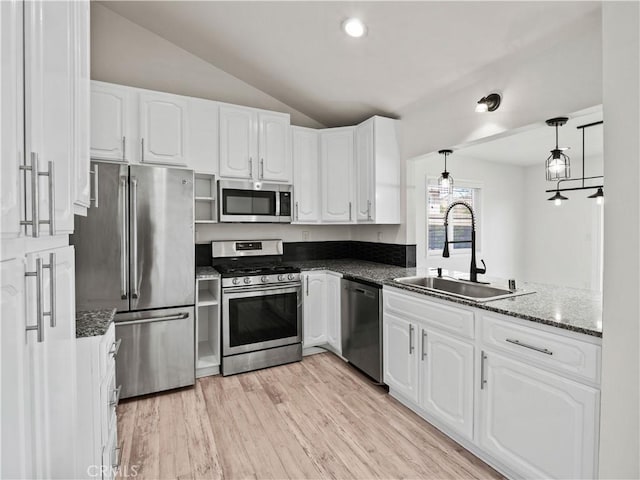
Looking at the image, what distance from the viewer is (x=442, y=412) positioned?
6.97 ft

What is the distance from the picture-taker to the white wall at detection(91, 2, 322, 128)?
3.13m

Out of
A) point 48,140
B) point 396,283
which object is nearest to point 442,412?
point 396,283

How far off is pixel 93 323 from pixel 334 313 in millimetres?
2177

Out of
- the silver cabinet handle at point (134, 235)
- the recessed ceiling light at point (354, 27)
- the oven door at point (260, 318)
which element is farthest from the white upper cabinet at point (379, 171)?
the silver cabinet handle at point (134, 235)

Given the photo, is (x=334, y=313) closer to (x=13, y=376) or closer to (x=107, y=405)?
(x=107, y=405)

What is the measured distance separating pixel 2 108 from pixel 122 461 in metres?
2.03

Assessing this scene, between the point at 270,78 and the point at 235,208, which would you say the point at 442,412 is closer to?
the point at 235,208

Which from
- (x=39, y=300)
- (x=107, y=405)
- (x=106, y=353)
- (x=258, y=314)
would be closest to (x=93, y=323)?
(x=106, y=353)

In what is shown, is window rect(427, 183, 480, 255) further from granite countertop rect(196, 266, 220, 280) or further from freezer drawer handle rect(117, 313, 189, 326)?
freezer drawer handle rect(117, 313, 189, 326)

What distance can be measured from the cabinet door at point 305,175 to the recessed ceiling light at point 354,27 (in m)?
1.27

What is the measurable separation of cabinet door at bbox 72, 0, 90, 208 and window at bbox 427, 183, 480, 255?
13.4 feet

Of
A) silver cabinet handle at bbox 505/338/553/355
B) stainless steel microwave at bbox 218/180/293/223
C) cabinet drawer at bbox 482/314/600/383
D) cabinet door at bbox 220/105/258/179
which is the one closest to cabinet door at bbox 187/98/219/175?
cabinet door at bbox 220/105/258/179

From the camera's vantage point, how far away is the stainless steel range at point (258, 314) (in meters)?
2.95

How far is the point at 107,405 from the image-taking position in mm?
1546
